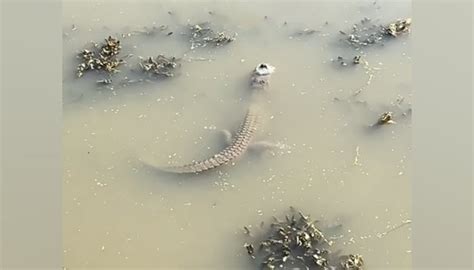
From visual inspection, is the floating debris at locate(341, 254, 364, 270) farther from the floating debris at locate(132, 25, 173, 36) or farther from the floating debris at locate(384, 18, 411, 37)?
the floating debris at locate(132, 25, 173, 36)

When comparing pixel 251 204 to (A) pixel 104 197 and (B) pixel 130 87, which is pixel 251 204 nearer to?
(A) pixel 104 197

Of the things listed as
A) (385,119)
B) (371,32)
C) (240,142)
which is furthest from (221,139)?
(371,32)

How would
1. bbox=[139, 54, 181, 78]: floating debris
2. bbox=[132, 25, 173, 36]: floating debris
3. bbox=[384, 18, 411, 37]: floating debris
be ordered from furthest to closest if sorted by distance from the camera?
bbox=[132, 25, 173, 36]: floating debris
bbox=[384, 18, 411, 37]: floating debris
bbox=[139, 54, 181, 78]: floating debris

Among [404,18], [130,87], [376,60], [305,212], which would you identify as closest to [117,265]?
[305,212]

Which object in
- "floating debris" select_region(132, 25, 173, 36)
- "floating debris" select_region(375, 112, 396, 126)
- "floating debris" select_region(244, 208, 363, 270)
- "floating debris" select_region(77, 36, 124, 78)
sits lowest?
"floating debris" select_region(244, 208, 363, 270)

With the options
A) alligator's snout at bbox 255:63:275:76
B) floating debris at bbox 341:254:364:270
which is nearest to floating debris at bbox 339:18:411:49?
alligator's snout at bbox 255:63:275:76

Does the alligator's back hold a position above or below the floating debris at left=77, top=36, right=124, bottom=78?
below

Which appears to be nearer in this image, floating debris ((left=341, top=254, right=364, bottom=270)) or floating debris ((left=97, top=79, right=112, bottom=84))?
floating debris ((left=341, top=254, right=364, bottom=270))

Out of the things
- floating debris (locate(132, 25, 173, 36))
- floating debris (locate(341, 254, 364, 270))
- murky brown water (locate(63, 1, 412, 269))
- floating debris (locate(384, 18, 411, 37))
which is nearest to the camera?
floating debris (locate(341, 254, 364, 270))
